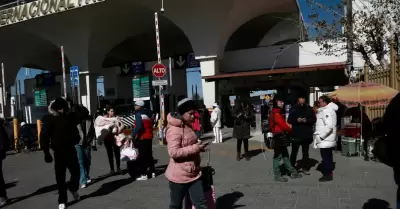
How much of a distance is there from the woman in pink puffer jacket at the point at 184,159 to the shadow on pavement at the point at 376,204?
2.75m

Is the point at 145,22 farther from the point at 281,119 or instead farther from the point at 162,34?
the point at 281,119

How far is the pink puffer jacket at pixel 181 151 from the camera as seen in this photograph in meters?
3.66

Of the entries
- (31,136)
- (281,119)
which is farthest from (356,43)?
(31,136)

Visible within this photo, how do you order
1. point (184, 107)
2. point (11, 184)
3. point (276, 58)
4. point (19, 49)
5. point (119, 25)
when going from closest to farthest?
point (184, 107)
point (11, 184)
point (276, 58)
point (119, 25)
point (19, 49)

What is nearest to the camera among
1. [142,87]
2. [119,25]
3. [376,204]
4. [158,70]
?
[376,204]

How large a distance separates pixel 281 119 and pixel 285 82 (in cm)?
1369

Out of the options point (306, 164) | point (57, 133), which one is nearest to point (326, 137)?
point (306, 164)

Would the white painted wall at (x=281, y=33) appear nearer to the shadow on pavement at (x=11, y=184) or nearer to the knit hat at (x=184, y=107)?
the shadow on pavement at (x=11, y=184)

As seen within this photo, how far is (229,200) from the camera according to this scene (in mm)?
5758

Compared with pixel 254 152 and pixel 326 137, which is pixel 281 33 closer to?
pixel 254 152

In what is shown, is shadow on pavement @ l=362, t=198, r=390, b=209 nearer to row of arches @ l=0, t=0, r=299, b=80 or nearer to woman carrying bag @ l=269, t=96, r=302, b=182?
woman carrying bag @ l=269, t=96, r=302, b=182

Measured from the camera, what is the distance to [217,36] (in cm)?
1942

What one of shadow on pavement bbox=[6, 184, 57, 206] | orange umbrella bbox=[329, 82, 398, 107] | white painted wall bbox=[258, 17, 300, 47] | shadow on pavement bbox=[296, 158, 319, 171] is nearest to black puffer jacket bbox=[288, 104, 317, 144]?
shadow on pavement bbox=[296, 158, 319, 171]

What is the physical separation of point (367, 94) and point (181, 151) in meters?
6.48
